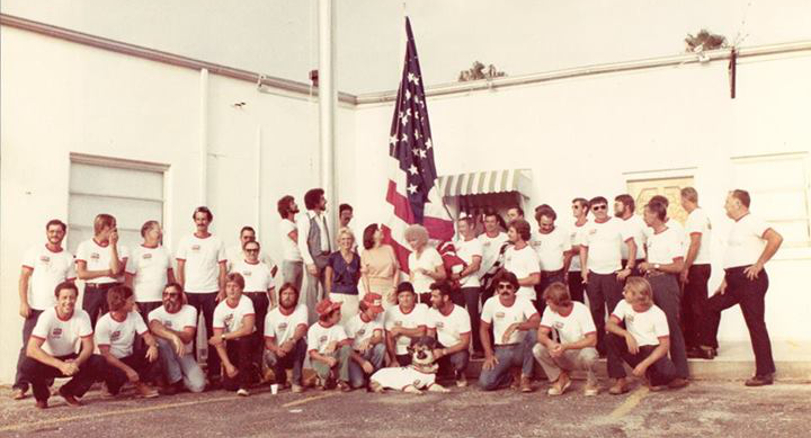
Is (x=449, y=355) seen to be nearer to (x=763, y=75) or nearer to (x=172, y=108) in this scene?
(x=172, y=108)

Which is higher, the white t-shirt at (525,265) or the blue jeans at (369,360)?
the white t-shirt at (525,265)

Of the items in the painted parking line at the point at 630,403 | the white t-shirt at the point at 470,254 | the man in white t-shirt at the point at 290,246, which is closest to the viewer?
the painted parking line at the point at 630,403

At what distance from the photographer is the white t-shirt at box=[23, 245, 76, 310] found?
7.98 m

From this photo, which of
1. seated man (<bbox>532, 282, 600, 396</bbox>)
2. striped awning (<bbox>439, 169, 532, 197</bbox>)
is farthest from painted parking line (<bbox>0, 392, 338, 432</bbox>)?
striped awning (<bbox>439, 169, 532, 197</bbox>)

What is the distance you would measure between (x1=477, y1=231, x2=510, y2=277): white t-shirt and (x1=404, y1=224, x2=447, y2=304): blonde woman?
21.3 inches

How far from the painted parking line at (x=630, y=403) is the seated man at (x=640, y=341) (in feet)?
0.37

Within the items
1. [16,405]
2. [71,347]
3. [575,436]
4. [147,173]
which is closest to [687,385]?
[575,436]

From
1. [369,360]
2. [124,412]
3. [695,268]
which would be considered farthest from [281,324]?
[695,268]

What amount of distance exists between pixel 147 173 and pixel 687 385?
718cm

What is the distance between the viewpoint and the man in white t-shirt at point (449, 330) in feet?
26.1

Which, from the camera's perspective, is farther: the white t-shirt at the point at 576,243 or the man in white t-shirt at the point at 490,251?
the man in white t-shirt at the point at 490,251

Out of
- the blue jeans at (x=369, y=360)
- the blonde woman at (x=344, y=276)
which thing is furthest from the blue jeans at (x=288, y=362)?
the blonde woman at (x=344, y=276)

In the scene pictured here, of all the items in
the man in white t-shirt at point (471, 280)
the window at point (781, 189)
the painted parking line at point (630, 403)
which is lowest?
the painted parking line at point (630, 403)

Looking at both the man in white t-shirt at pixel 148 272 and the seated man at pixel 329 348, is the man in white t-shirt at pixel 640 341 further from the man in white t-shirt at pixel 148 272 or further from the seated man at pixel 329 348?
the man in white t-shirt at pixel 148 272
